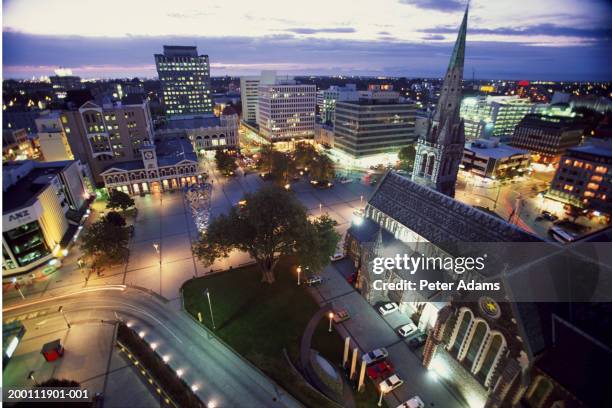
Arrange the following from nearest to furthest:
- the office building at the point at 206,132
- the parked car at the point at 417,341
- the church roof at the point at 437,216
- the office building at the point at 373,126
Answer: the church roof at the point at 437,216, the parked car at the point at 417,341, the office building at the point at 373,126, the office building at the point at 206,132

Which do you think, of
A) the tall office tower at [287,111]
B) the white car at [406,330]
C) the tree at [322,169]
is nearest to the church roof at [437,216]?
the white car at [406,330]

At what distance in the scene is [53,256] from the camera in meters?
56.3

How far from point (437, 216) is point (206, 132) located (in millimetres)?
114662

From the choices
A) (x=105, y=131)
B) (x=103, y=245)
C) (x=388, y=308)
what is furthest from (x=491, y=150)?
(x=105, y=131)

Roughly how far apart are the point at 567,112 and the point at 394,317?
18255 centimetres

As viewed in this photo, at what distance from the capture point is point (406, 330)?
135 ft

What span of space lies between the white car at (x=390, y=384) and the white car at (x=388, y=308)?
1030 cm

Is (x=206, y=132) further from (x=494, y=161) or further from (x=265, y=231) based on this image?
(x=494, y=161)

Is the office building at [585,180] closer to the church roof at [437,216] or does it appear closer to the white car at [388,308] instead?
the church roof at [437,216]

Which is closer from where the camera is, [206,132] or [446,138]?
[446,138]

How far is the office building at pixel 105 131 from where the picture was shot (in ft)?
291

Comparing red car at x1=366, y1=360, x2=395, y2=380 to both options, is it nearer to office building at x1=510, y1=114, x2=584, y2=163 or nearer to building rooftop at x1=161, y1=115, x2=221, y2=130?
office building at x1=510, y1=114, x2=584, y2=163

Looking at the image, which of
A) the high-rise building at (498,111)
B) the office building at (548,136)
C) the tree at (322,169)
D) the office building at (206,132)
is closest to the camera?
the tree at (322,169)

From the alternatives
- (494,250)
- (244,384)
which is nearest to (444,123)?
(494,250)
